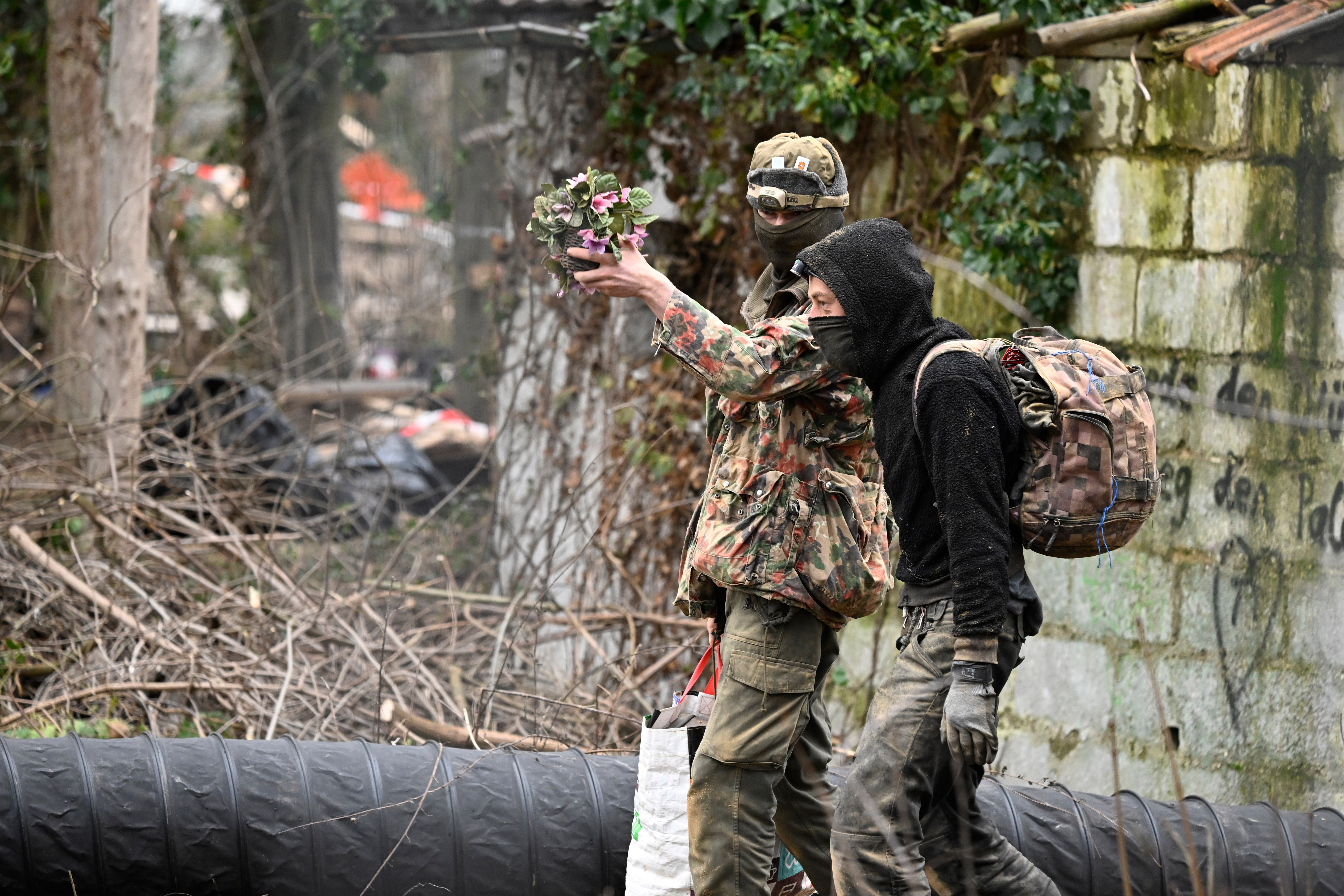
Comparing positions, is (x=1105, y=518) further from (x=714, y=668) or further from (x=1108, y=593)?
(x=1108, y=593)

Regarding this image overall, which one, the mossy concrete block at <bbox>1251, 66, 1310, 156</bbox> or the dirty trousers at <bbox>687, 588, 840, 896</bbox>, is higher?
the mossy concrete block at <bbox>1251, 66, 1310, 156</bbox>

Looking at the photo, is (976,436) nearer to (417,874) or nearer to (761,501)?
(761,501)

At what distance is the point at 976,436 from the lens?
96.1 inches

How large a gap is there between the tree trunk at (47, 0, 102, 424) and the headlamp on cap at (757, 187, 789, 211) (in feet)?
14.9

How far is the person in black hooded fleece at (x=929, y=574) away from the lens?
243 cm

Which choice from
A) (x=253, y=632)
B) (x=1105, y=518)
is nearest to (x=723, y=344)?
(x=1105, y=518)

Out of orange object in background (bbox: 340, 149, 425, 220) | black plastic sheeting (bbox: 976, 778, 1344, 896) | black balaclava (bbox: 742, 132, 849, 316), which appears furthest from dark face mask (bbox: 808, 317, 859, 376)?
orange object in background (bbox: 340, 149, 425, 220)

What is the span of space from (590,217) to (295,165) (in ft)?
28.0

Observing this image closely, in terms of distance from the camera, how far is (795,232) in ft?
9.58

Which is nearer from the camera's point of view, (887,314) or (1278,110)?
(887,314)

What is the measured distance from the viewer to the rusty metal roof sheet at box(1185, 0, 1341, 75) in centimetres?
353

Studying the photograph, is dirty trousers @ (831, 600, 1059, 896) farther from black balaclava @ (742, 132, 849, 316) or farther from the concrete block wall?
the concrete block wall

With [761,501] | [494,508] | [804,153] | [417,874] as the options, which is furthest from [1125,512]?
[494,508]

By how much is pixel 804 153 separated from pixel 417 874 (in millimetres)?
2056
